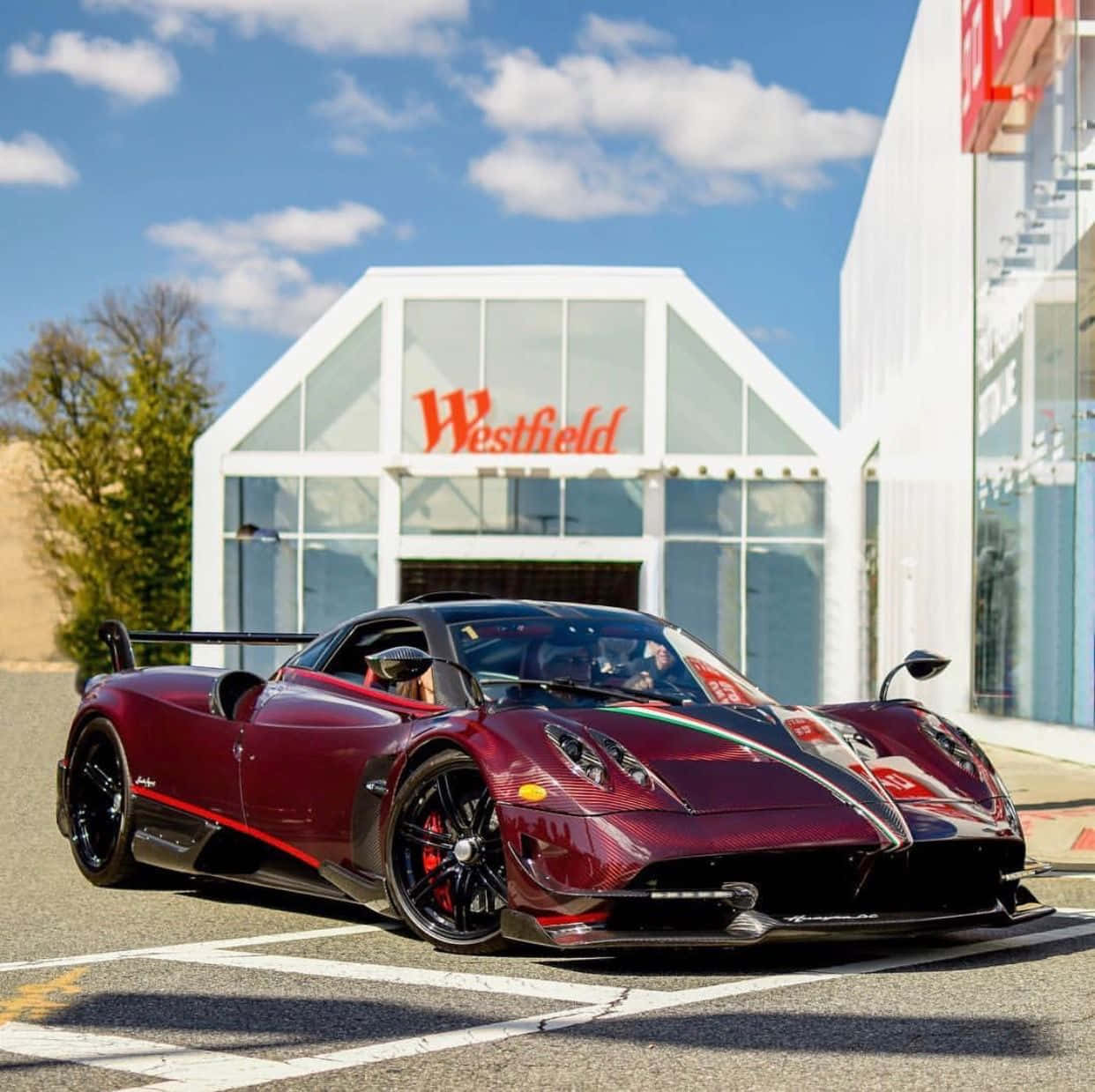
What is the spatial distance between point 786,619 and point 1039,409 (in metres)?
15.1

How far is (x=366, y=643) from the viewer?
768cm

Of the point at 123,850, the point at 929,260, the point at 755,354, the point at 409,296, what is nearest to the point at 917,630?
the point at 929,260

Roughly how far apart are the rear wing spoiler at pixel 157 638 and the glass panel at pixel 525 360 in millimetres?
23133

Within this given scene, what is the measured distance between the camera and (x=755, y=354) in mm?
32094

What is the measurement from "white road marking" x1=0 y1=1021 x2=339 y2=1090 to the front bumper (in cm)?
132

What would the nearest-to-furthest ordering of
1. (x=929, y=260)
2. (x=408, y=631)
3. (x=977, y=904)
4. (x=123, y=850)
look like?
1. (x=977, y=904)
2. (x=408, y=631)
3. (x=123, y=850)
4. (x=929, y=260)

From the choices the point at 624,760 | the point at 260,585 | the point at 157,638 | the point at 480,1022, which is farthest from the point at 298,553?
the point at 480,1022

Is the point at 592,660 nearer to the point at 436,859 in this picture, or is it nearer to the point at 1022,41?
the point at 436,859

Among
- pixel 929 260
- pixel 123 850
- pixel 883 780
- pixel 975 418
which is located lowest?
pixel 123 850

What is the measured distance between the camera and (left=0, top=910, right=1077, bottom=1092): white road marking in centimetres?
457

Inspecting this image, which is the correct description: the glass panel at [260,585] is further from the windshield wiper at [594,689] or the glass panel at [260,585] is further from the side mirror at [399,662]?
the side mirror at [399,662]

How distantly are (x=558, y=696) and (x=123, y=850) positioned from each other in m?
2.43

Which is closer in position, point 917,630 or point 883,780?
point 883,780

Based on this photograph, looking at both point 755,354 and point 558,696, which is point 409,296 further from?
point 558,696
